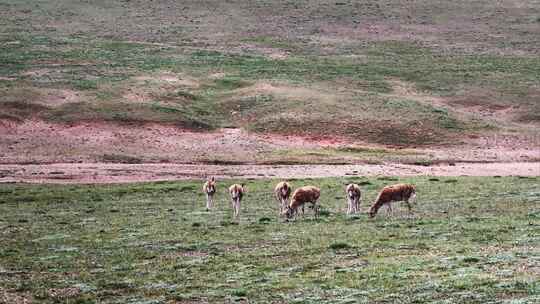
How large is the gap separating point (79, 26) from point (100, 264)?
9377 centimetres

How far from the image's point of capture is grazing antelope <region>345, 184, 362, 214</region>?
109 feet

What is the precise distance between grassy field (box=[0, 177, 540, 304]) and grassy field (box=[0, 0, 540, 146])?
3252 centimetres

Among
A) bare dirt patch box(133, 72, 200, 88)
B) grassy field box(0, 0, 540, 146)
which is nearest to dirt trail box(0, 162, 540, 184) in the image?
grassy field box(0, 0, 540, 146)

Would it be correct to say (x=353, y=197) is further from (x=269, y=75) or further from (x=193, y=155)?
(x=269, y=75)

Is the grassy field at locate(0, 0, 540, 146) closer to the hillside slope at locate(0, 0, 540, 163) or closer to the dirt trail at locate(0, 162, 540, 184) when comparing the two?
the hillside slope at locate(0, 0, 540, 163)

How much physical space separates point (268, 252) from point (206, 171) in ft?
98.7

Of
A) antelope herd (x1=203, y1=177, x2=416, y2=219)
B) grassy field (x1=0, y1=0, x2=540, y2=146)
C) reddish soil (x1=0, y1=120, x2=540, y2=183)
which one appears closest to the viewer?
antelope herd (x1=203, y1=177, x2=416, y2=219)

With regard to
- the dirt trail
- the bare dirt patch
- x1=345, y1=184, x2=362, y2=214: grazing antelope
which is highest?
the bare dirt patch

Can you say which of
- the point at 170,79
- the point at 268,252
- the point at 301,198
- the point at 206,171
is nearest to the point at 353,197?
the point at 301,198

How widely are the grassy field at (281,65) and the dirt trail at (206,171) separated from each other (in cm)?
1155

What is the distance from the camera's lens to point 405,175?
52.8 metres

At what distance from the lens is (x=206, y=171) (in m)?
54.9

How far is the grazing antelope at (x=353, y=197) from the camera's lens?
3312 centimetres

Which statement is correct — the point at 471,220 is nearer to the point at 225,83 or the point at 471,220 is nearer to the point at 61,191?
the point at 61,191
